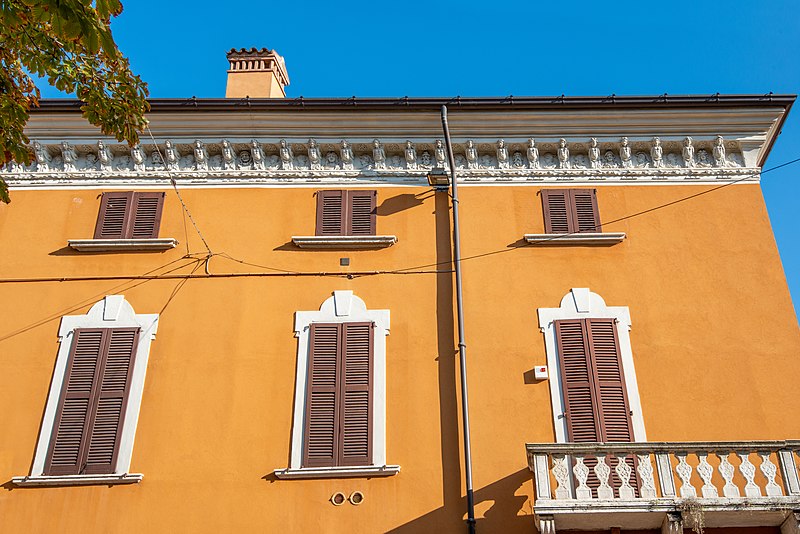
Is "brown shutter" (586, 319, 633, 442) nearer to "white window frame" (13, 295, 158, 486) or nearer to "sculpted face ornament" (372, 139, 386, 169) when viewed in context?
"sculpted face ornament" (372, 139, 386, 169)

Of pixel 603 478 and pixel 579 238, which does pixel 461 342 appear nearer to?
pixel 579 238

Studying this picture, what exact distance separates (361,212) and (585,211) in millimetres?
3514

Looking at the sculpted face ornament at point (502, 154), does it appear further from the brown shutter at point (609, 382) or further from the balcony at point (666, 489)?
the balcony at point (666, 489)

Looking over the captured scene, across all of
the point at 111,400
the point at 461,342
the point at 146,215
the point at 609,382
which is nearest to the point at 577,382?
the point at 609,382

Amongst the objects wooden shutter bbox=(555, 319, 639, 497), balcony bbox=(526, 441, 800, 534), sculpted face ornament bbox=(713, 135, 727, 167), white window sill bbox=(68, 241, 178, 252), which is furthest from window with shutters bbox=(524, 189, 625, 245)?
white window sill bbox=(68, 241, 178, 252)

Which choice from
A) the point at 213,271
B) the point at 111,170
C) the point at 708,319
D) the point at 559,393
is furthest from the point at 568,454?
the point at 111,170

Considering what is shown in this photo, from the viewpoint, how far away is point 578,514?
9.55m

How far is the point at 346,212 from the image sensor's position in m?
12.9

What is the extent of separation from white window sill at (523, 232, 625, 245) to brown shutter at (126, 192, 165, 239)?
18.9 ft

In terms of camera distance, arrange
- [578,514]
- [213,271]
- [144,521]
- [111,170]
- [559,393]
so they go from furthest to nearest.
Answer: [111,170] → [213,271] → [559,393] → [144,521] → [578,514]

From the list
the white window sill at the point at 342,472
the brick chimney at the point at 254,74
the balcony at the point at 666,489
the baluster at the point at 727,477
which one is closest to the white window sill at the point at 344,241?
the white window sill at the point at 342,472

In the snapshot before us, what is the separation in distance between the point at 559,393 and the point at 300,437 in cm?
356

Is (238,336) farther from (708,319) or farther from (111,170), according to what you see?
(708,319)

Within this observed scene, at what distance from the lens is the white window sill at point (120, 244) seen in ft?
41.0
